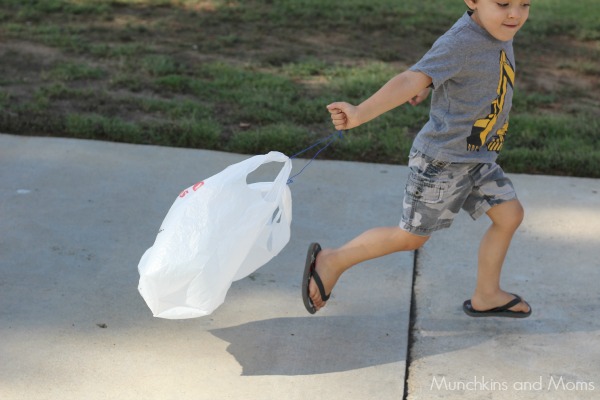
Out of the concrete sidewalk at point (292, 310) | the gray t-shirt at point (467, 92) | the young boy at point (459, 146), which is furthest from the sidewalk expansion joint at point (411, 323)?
the gray t-shirt at point (467, 92)

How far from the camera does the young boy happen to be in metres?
3.21

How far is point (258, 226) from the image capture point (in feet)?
10.6

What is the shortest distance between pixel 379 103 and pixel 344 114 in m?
0.12

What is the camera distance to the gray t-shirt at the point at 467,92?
322cm

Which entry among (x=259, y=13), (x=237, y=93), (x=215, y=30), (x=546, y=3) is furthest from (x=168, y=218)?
(x=546, y=3)

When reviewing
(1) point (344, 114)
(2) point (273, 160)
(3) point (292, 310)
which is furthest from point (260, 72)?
(1) point (344, 114)

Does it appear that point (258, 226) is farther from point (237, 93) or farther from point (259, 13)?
point (259, 13)

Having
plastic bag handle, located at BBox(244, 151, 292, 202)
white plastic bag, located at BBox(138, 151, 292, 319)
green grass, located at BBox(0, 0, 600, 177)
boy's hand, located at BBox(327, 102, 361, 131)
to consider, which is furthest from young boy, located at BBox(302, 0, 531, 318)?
green grass, located at BBox(0, 0, 600, 177)

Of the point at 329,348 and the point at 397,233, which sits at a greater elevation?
the point at 397,233

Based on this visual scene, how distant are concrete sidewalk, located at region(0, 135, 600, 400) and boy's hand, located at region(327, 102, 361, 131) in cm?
78

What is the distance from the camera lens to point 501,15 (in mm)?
3195

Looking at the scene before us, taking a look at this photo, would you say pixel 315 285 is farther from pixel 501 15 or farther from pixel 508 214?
pixel 501 15

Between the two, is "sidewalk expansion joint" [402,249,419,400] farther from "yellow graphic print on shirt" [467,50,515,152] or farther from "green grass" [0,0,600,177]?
"green grass" [0,0,600,177]

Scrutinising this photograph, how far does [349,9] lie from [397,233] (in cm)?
578
